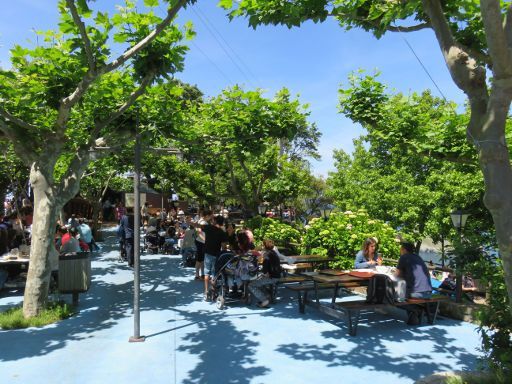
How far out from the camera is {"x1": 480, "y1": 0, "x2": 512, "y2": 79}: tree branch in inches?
114

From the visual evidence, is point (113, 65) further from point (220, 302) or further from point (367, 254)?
point (367, 254)

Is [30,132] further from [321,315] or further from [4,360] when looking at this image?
[321,315]

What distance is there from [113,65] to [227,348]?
4.30 metres

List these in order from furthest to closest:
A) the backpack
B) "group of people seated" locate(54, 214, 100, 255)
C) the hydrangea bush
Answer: the hydrangea bush, "group of people seated" locate(54, 214, 100, 255), the backpack

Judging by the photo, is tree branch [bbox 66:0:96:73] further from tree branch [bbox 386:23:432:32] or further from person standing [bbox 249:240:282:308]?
person standing [bbox 249:240:282:308]

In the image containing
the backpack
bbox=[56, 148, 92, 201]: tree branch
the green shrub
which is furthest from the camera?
the green shrub

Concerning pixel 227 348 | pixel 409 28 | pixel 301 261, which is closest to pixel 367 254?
pixel 301 261

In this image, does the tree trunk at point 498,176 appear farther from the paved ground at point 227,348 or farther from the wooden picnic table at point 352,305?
the wooden picnic table at point 352,305

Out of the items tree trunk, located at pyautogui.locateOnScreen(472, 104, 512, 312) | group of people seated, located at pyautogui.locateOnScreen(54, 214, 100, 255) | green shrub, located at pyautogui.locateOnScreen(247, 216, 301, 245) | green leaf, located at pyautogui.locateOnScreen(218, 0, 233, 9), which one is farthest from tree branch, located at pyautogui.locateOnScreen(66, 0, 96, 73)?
green shrub, located at pyautogui.locateOnScreen(247, 216, 301, 245)

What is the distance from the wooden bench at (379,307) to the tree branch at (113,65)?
4.66 m

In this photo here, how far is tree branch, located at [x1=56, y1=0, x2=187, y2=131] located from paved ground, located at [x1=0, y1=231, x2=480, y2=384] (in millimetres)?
3516

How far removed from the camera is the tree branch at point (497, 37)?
2.91m

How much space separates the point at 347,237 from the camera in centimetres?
1066

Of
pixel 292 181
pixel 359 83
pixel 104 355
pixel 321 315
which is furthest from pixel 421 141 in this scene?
pixel 292 181
